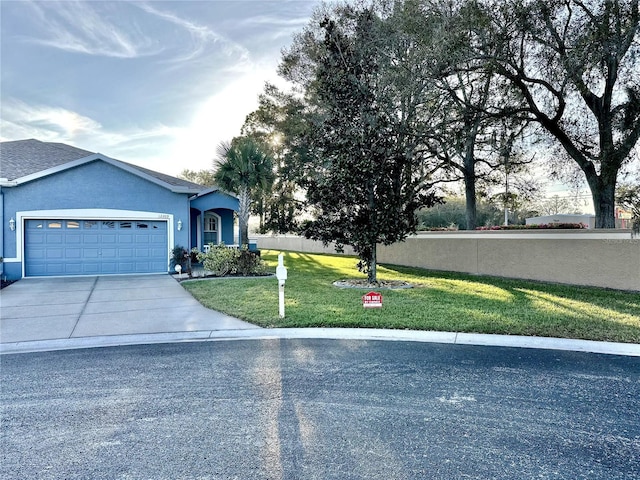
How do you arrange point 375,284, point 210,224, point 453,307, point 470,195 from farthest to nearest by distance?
point 210,224
point 470,195
point 375,284
point 453,307

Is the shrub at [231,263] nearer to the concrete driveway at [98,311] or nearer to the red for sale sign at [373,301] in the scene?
the concrete driveway at [98,311]

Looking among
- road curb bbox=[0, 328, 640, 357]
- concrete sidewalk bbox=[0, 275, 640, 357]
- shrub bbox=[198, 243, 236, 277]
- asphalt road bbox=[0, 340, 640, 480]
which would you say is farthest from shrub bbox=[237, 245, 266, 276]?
asphalt road bbox=[0, 340, 640, 480]

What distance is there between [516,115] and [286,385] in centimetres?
1381

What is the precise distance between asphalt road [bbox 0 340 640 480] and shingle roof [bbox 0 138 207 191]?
39.2ft

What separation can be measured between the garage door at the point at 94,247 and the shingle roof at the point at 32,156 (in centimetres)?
215

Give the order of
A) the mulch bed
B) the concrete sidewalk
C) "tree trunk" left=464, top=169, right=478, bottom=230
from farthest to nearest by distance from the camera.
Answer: "tree trunk" left=464, top=169, right=478, bottom=230 → the mulch bed → the concrete sidewalk

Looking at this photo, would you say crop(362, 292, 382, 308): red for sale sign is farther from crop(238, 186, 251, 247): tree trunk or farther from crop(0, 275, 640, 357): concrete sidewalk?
crop(238, 186, 251, 247): tree trunk

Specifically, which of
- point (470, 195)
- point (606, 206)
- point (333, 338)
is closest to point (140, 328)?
point (333, 338)

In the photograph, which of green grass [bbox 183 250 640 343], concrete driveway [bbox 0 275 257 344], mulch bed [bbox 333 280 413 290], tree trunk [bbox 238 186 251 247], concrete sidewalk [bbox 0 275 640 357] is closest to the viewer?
concrete sidewalk [bbox 0 275 640 357]

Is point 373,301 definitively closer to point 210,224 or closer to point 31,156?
point 210,224

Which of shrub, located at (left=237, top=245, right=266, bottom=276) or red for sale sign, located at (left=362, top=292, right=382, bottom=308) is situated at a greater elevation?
shrub, located at (left=237, top=245, right=266, bottom=276)

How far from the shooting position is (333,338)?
6668 mm

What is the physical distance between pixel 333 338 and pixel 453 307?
3.25 meters

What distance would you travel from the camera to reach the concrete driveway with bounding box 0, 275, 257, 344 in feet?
23.7
